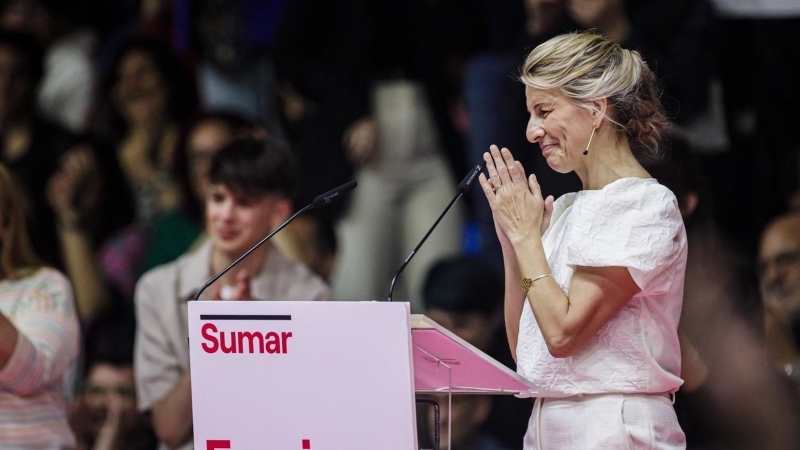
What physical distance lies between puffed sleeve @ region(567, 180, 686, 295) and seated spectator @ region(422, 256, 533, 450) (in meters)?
1.92

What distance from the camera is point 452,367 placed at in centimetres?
244

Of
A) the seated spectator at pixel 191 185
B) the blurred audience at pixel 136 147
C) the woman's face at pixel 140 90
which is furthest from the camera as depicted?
the woman's face at pixel 140 90

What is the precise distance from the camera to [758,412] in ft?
13.5

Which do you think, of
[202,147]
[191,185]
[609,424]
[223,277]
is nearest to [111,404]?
[223,277]

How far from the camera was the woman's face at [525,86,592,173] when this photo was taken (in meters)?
2.48

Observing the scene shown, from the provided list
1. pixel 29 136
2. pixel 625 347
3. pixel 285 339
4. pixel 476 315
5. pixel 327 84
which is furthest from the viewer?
pixel 29 136

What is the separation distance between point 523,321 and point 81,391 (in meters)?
3.00

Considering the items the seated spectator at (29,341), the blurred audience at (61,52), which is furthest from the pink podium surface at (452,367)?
the blurred audience at (61,52)

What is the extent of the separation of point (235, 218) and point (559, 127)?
2.06 m

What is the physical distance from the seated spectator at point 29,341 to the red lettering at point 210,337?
128 cm

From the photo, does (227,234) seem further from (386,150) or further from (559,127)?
(559,127)

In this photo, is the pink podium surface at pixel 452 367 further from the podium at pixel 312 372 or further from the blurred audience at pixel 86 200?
the blurred audience at pixel 86 200

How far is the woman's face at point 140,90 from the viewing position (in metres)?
5.59

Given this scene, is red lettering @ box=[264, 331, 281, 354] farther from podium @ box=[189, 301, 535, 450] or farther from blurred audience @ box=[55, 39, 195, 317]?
blurred audience @ box=[55, 39, 195, 317]
